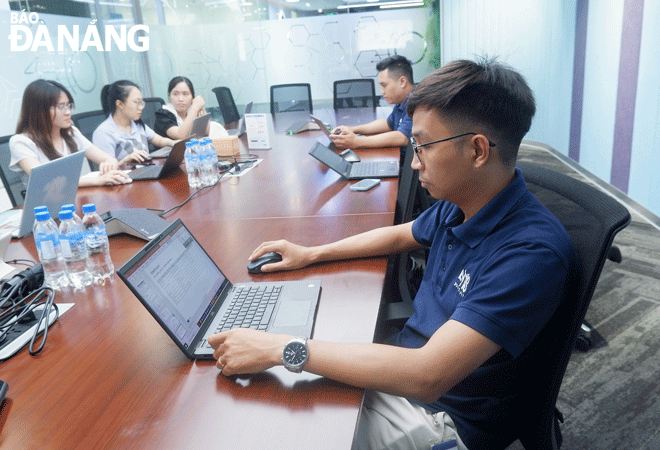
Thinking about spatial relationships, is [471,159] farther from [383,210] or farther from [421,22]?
[421,22]

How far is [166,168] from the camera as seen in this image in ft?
8.09

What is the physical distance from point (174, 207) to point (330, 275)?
37.1 inches

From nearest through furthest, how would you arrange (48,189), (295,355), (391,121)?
Result: (295,355) → (48,189) → (391,121)

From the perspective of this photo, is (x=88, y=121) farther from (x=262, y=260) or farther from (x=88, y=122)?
(x=262, y=260)

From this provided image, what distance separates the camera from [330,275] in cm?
126

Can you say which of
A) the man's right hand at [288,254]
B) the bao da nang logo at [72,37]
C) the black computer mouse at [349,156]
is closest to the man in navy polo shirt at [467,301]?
the man's right hand at [288,254]

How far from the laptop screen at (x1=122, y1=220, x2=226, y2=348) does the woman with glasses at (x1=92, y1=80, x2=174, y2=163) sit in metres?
2.42

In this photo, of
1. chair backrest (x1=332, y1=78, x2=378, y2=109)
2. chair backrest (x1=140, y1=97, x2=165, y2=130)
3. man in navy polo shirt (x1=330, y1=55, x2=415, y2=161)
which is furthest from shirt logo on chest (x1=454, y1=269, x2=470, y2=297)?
chair backrest (x1=332, y1=78, x2=378, y2=109)

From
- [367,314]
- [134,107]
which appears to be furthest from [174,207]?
[134,107]

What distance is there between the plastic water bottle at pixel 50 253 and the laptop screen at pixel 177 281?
49 cm

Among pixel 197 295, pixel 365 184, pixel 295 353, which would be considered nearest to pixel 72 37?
pixel 365 184

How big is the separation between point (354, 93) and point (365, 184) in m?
3.42

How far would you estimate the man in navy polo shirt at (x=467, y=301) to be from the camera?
2.76 feet

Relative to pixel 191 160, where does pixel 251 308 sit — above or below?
below
